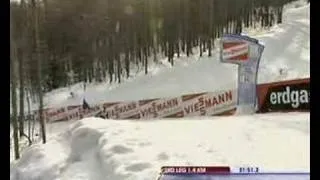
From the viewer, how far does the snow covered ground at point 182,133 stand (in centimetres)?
234

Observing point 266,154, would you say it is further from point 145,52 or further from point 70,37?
point 70,37

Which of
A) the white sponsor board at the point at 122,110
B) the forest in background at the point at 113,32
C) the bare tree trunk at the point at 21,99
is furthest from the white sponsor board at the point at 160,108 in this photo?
the bare tree trunk at the point at 21,99

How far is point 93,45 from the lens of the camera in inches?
103

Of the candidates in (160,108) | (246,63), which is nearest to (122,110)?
(160,108)

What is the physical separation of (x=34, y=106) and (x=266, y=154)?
864 millimetres

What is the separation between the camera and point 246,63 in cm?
255

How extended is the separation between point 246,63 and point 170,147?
0.41 m

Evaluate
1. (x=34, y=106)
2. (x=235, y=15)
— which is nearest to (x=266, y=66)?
(x=235, y=15)
